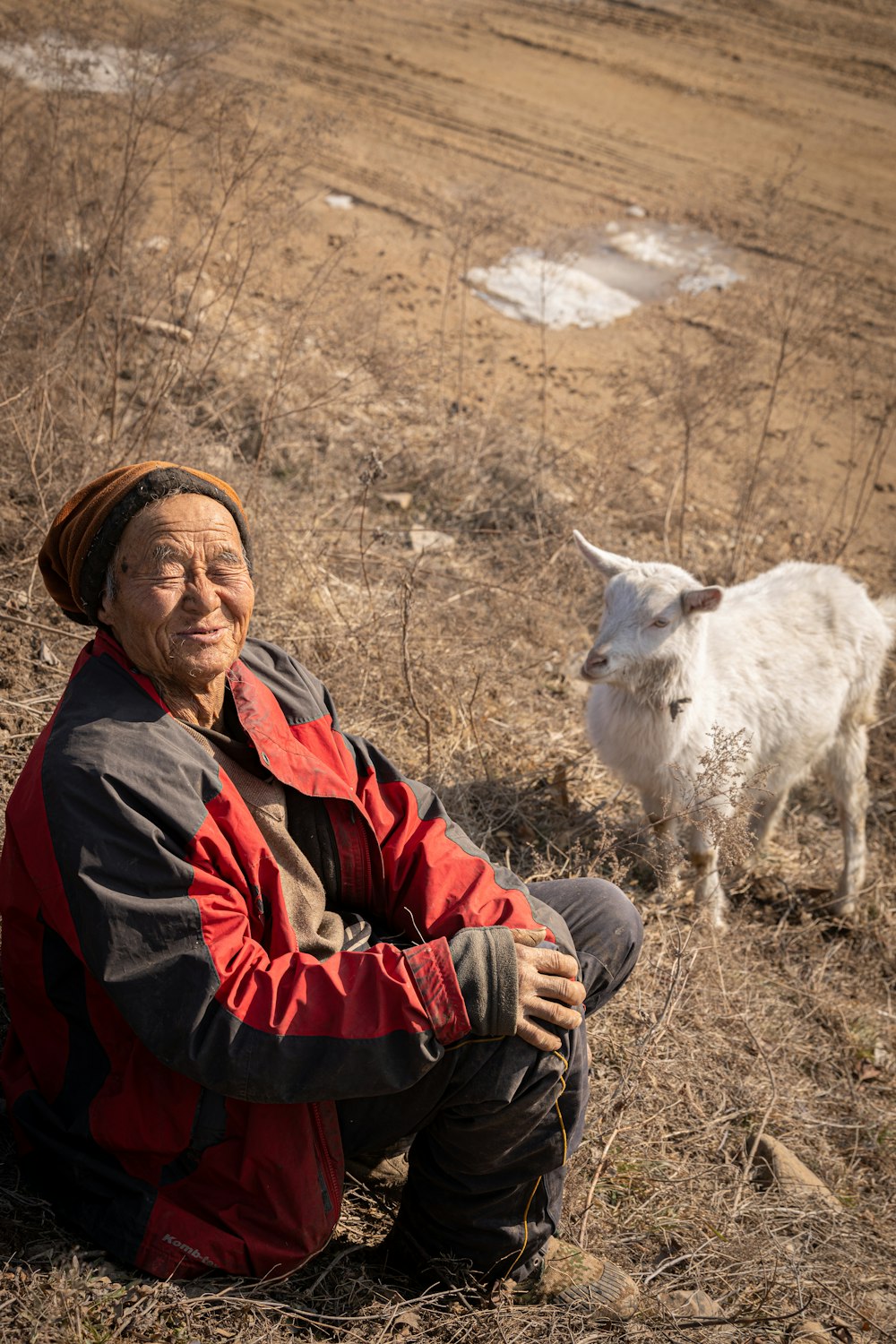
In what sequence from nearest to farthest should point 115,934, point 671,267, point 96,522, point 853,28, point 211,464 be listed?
point 115,934, point 96,522, point 211,464, point 671,267, point 853,28

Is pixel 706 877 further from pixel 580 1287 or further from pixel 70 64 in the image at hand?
pixel 70 64

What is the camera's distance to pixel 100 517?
230 cm

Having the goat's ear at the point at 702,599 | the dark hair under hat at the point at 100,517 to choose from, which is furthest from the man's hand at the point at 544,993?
the goat's ear at the point at 702,599

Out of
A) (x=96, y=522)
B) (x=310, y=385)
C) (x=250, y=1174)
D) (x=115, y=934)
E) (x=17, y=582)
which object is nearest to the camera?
(x=115, y=934)

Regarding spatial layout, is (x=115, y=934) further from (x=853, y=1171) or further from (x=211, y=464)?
(x=211, y=464)

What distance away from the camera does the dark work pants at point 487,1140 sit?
2.20 m

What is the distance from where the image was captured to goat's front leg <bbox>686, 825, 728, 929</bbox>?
447 centimetres

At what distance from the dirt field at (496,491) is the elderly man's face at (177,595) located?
1.23m

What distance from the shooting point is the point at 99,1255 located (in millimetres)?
2176

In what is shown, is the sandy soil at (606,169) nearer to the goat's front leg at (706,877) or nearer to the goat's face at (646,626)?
the goat's face at (646,626)

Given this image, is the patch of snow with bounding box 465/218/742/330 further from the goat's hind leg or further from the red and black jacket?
the red and black jacket

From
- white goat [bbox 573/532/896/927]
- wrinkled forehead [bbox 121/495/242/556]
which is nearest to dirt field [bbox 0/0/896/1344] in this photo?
white goat [bbox 573/532/896/927]

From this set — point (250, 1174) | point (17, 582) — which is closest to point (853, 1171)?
point (250, 1174)

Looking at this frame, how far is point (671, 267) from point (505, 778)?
24.3ft
